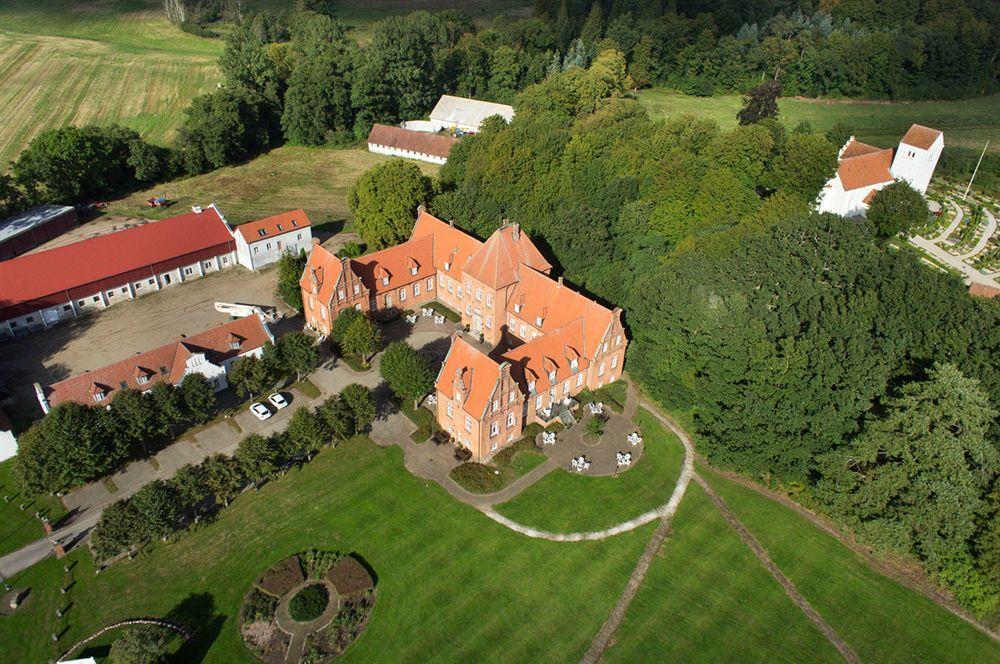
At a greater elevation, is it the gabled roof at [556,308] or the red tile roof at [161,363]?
the gabled roof at [556,308]

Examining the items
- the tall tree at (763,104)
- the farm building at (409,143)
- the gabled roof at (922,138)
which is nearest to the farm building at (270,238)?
the farm building at (409,143)

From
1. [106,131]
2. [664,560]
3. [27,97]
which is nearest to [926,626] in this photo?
[664,560]

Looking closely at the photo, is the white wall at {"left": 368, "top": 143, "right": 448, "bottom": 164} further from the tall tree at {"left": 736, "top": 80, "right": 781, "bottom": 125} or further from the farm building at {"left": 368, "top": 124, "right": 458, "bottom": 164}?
the tall tree at {"left": 736, "top": 80, "right": 781, "bottom": 125}

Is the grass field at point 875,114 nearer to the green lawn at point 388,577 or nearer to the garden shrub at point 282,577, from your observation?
the green lawn at point 388,577

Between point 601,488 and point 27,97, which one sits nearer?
point 601,488

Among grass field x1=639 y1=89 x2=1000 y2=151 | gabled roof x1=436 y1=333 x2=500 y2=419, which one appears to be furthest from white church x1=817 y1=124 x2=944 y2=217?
gabled roof x1=436 y1=333 x2=500 y2=419

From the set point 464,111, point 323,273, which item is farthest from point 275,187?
point 323,273

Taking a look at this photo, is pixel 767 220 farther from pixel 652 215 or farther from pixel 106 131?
pixel 106 131

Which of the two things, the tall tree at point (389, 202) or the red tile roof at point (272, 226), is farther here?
the tall tree at point (389, 202)
